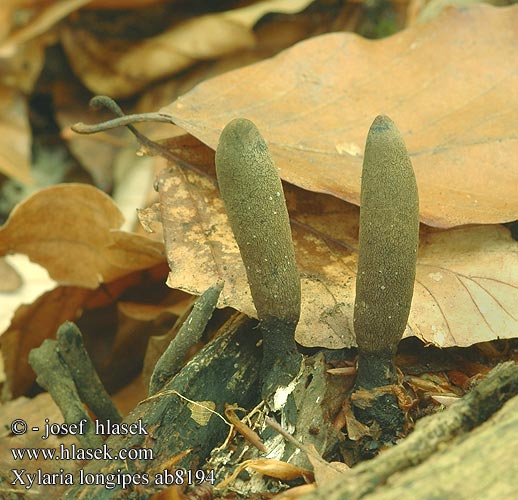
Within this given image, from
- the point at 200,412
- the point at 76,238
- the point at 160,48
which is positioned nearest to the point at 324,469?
the point at 200,412

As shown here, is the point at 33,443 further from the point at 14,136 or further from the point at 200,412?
the point at 14,136

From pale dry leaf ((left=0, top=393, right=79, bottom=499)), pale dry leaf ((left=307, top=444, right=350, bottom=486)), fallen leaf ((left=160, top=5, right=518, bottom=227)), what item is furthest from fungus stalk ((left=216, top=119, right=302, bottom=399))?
pale dry leaf ((left=0, top=393, right=79, bottom=499))

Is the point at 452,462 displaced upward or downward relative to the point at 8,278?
upward

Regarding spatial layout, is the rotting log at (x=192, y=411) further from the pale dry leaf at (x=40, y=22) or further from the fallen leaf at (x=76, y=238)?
the pale dry leaf at (x=40, y=22)

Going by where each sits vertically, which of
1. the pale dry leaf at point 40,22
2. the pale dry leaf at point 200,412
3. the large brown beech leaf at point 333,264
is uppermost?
the pale dry leaf at point 40,22

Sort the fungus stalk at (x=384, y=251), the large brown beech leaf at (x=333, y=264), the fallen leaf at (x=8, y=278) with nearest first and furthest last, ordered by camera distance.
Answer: the fungus stalk at (x=384, y=251) < the large brown beech leaf at (x=333, y=264) < the fallen leaf at (x=8, y=278)

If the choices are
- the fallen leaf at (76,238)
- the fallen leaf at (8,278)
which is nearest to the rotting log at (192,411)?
the fallen leaf at (76,238)
